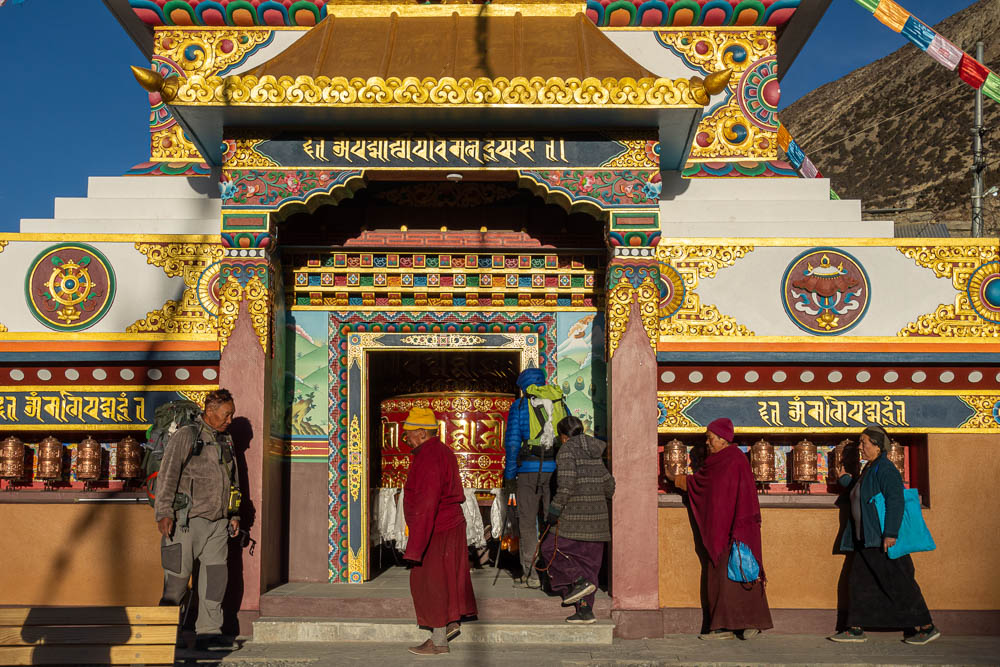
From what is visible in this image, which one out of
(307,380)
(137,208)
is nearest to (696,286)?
(307,380)

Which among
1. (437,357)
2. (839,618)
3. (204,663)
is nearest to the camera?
(204,663)

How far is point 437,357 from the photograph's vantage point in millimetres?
10922

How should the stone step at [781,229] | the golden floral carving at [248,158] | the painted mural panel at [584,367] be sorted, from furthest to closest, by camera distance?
the painted mural panel at [584,367]
the stone step at [781,229]
the golden floral carving at [248,158]

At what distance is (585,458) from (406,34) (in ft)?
13.2

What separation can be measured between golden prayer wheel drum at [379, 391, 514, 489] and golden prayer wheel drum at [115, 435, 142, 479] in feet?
7.54

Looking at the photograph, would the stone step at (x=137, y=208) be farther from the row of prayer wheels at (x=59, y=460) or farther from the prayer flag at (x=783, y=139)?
the prayer flag at (x=783, y=139)

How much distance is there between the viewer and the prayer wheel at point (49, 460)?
8719 millimetres

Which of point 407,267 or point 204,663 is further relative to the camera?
point 407,267

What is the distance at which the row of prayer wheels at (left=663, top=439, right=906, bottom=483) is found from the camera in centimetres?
861

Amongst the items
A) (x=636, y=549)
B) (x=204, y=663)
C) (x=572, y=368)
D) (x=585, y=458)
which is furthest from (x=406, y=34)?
(x=204, y=663)

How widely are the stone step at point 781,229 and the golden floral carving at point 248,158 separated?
340 cm

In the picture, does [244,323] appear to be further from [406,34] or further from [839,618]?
[839,618]

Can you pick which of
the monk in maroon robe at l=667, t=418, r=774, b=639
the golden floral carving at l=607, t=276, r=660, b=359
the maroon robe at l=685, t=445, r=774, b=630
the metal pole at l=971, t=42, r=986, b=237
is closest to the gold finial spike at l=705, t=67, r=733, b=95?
the golden floral carving at l=607, t=276, r=660, b=359

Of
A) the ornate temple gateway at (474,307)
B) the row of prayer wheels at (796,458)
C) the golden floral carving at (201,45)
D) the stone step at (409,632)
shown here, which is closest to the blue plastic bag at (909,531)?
the ornate temple gateway at (474,307)
